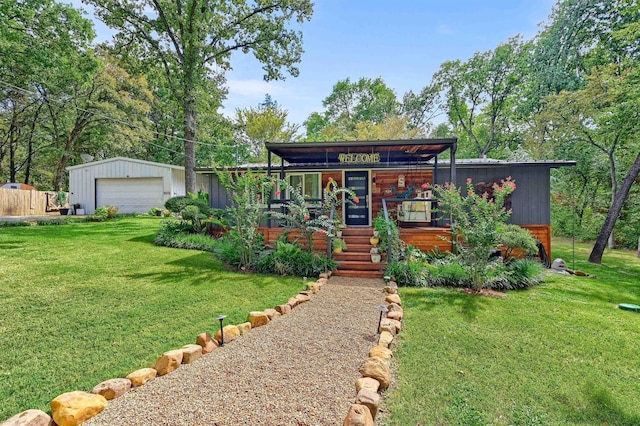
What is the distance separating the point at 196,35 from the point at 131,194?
9.90m

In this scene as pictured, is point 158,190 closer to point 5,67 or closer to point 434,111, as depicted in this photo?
point 5,67

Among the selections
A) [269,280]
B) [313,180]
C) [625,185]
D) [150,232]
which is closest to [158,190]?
[150,232]

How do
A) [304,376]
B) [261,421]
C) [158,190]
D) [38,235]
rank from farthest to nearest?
[158,190] < [38,235] < [304,376] < [261,421]

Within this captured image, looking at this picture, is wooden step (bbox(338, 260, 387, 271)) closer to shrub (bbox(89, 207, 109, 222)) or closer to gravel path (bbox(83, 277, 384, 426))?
gravel path (bbox(83, 277, 384, 426))

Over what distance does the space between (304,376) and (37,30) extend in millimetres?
15641

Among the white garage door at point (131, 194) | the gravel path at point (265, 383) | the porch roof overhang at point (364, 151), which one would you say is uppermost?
the porch roof overhang at point (364, 151)

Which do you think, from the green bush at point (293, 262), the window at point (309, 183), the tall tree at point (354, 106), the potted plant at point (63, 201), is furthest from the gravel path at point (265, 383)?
the tall tree at point (354, 106)

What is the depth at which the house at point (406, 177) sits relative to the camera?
319 inches

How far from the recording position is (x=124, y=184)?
57.0 ft

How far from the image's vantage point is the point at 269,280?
6027mm

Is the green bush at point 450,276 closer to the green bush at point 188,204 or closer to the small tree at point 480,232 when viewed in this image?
A: the small tree at point 480,232

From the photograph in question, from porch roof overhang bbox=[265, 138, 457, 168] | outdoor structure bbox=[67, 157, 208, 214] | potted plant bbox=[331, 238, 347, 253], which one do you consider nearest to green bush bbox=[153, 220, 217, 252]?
porch roof overhang bbox=[265, 138, 457, 168]

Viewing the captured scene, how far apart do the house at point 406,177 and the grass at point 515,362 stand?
321cm

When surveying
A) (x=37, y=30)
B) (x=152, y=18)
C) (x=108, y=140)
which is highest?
(x=152, y=18)
